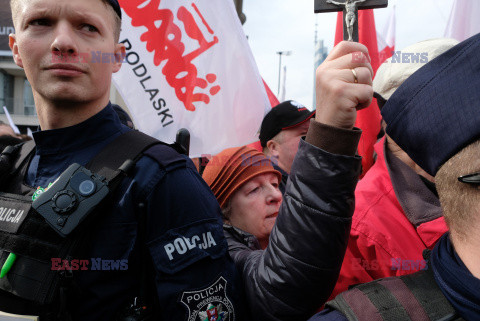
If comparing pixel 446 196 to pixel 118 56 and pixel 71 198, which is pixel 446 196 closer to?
pixel 71 198

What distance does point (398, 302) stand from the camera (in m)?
1.03

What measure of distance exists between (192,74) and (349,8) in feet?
6.64

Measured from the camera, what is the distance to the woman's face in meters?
2.25

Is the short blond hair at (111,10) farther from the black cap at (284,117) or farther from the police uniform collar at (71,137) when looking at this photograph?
the black cap at (284,117)

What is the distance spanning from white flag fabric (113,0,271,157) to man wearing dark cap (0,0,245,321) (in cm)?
151

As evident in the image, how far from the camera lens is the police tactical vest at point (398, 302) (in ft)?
3.29

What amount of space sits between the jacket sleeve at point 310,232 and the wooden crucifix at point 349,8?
1.27ft

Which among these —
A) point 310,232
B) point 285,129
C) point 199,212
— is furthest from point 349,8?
point 285,129

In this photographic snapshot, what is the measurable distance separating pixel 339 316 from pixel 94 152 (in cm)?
98

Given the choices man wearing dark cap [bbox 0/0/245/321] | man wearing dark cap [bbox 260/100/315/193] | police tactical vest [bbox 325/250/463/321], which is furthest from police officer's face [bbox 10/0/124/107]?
man wearing dark cap [bbox 260/100/315/193]

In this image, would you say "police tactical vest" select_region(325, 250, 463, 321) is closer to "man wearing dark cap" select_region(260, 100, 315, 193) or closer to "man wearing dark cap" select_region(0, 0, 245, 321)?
"man wearing dark cap" select_region(0, 0, 245, 321)

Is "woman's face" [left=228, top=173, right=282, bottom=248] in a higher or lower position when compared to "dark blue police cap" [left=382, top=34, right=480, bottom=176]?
lower

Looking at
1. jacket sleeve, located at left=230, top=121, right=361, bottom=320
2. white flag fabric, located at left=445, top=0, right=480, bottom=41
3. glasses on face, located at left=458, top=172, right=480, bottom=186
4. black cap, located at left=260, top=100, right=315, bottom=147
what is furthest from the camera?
white flag fabric, located at left=445, top=0, right=480, bottom=41

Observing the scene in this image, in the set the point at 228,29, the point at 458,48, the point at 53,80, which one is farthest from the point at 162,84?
the point at 458,48
